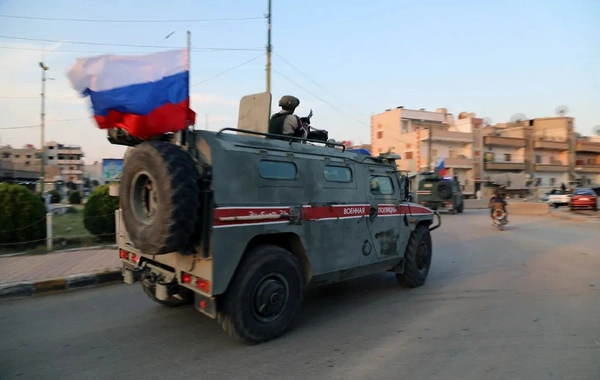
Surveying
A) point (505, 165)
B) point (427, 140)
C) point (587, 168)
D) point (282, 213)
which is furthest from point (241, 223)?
point (587, 168)

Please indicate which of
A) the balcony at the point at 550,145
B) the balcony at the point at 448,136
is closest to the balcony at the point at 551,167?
the balcony at the point at 550,145

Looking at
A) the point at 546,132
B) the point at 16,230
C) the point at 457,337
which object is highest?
the point at 546,132

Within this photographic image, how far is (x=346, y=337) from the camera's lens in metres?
4.55

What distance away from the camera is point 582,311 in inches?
218

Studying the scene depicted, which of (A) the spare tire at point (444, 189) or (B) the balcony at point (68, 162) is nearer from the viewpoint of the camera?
(A) the spare tire at point (444, 189)

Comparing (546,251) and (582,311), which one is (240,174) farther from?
(546,251)

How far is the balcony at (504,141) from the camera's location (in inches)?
2102

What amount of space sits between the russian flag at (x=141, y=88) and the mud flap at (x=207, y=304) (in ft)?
5.77

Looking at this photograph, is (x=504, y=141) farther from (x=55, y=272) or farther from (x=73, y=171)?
(x=73, y=171)

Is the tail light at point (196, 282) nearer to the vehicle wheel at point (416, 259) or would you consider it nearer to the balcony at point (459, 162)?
the vehicle wheel at point (416, 259)

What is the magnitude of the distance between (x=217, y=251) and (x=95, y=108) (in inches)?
82.0

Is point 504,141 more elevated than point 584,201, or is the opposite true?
point 504,141

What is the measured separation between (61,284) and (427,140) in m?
46.2

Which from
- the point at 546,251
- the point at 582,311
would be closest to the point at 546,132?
the point at 546,251
